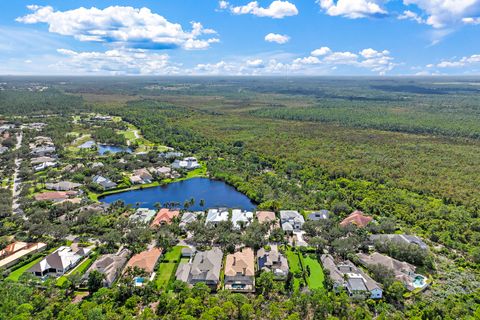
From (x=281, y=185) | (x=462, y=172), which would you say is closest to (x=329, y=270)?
(x=281, y=185)

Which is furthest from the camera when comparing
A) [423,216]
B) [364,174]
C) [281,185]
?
[364,174]

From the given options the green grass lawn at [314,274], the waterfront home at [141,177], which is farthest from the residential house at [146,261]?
the waterfront home at [141,177]

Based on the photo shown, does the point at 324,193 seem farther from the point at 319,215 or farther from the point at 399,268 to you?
the point at 399,268

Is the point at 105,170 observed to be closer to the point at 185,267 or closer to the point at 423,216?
the point at 185,267

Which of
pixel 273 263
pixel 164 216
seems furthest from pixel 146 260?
pixel 273 263

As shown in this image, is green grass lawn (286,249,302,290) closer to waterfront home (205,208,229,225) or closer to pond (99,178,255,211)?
waterfront home (205,208,229,225)

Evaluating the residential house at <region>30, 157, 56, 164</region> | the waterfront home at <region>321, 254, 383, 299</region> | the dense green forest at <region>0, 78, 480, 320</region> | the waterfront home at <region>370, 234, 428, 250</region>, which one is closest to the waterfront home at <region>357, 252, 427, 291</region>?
the dense green forest at <region>0, 78, 480, 320</region>

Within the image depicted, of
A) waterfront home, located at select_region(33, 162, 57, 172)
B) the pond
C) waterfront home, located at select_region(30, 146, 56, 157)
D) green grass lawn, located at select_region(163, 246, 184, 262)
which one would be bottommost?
green grass lawn, located at select_region(163, 246, 184, 262)
